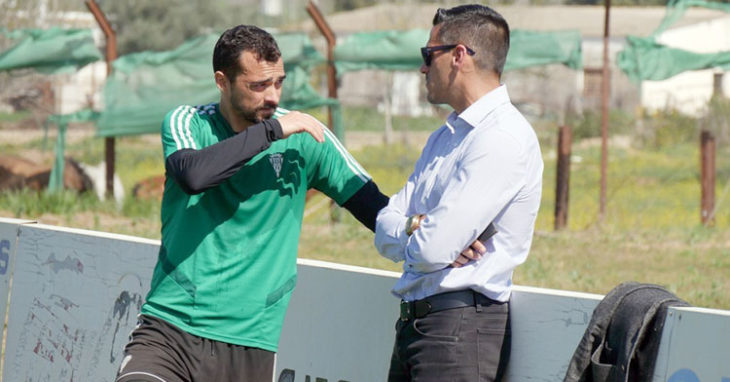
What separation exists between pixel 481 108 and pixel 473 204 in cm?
36

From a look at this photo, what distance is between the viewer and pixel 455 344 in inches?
140

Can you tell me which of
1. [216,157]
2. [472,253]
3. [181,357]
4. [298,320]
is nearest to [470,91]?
[472,253]

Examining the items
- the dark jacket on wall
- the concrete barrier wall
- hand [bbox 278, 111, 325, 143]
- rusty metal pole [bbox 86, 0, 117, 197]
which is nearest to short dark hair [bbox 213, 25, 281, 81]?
hand [bbox 278, 111, 325, 143]

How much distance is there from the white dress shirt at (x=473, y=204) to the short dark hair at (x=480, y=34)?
0.11 meters

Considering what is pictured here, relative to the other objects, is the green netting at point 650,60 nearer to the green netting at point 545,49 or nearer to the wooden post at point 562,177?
the green netting at point 545,49

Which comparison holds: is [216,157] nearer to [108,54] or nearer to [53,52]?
[108,54]

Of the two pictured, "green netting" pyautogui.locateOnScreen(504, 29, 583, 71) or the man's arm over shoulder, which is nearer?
the man's arm over shoulder

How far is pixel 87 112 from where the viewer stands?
1320 centimetres

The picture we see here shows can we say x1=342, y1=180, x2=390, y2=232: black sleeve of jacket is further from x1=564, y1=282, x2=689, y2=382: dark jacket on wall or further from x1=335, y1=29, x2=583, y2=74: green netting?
x1=335, y1=29, x2=583, y2=74: green netting

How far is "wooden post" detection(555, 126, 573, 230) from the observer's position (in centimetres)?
1214

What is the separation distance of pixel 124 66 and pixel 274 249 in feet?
31.0

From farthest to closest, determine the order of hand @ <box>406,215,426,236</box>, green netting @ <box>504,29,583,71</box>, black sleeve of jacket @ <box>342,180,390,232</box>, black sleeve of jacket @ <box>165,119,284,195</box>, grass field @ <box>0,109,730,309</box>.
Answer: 1. green netting @ <box>504,29,583,71</box>
2. grass field @ <box>0,109,730,309</box>
3. black sleeve of jacket @ <box>342,180,390,232</box>
4. black sleeve of jacket @ <box>165,119,284,195</box>
5. hand @ <box>406,215,426,236</box>

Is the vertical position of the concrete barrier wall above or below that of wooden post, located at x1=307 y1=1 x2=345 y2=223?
below

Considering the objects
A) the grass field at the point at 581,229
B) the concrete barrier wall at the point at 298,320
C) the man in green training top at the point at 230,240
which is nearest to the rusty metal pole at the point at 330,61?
the grass field at the point at 581,229
